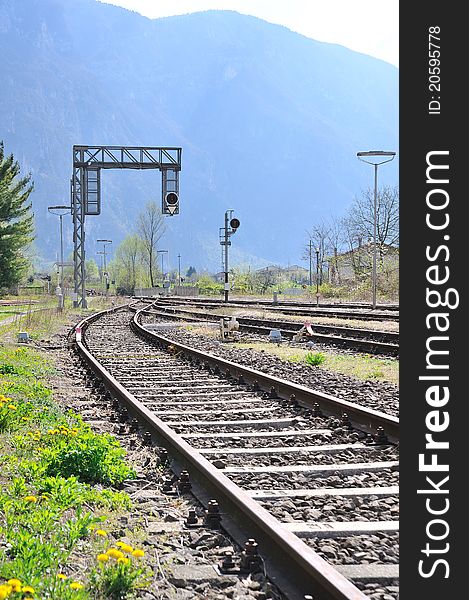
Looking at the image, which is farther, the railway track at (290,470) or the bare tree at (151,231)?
the bare tree at (151,231)

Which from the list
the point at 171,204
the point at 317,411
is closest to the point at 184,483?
the point at 317,411

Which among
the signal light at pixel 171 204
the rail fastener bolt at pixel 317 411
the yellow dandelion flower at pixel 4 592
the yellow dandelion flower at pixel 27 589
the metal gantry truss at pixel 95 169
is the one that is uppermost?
the metal gantry truss at pixel 95 169

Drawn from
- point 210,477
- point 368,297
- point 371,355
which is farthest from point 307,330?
point 368,297

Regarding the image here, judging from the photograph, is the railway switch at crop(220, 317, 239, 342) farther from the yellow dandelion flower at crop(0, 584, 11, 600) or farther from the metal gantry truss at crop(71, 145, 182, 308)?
the metal gantry truss at crop(71, 145, 182, 308)

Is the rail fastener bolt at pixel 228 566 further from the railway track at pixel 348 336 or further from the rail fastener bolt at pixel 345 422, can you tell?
the railway track at pixel 348 336

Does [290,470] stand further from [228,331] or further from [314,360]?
[228,331]

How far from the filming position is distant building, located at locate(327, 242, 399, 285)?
5894cm

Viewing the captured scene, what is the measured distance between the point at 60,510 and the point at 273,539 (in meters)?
1.47

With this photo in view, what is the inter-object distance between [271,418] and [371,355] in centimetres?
806

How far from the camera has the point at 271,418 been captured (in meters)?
8.52

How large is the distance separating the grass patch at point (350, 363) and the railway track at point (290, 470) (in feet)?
6.73

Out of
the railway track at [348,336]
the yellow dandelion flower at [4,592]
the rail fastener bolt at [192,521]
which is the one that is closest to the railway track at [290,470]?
the rail fastener bolt at [192,521]

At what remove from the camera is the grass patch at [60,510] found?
3873 millimetres

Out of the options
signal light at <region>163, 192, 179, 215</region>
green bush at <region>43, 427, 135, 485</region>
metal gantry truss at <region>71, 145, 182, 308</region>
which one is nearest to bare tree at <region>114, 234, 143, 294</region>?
metal gantry truss at <region>71, 145, 182, 308</region>
